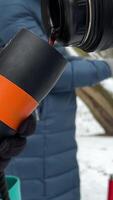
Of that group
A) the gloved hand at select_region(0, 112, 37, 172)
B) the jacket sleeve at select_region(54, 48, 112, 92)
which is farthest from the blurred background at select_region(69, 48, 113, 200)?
the gloved hand at select_region(0, 112, 37, 172)

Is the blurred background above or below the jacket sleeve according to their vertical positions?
below

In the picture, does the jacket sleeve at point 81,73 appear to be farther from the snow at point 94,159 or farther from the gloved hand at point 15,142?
the snow at point 94,159

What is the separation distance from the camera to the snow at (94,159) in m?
3.27

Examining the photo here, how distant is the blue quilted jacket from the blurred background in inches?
48.8

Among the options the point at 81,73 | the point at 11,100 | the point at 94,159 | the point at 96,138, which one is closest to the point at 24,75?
the point at 11,100

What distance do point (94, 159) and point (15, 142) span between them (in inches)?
121

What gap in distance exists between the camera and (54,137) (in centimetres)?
186

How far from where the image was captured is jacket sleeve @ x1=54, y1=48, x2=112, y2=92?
178 centimetres

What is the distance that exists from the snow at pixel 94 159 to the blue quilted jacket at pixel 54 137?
122cm

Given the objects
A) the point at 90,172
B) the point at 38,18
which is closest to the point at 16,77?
the point at 38,18

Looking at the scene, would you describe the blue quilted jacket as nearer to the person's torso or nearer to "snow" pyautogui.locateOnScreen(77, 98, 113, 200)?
the person's torso

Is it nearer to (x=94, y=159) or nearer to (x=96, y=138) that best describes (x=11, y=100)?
(x=94, y=159)

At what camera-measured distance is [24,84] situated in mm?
899

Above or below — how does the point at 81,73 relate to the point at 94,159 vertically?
above
